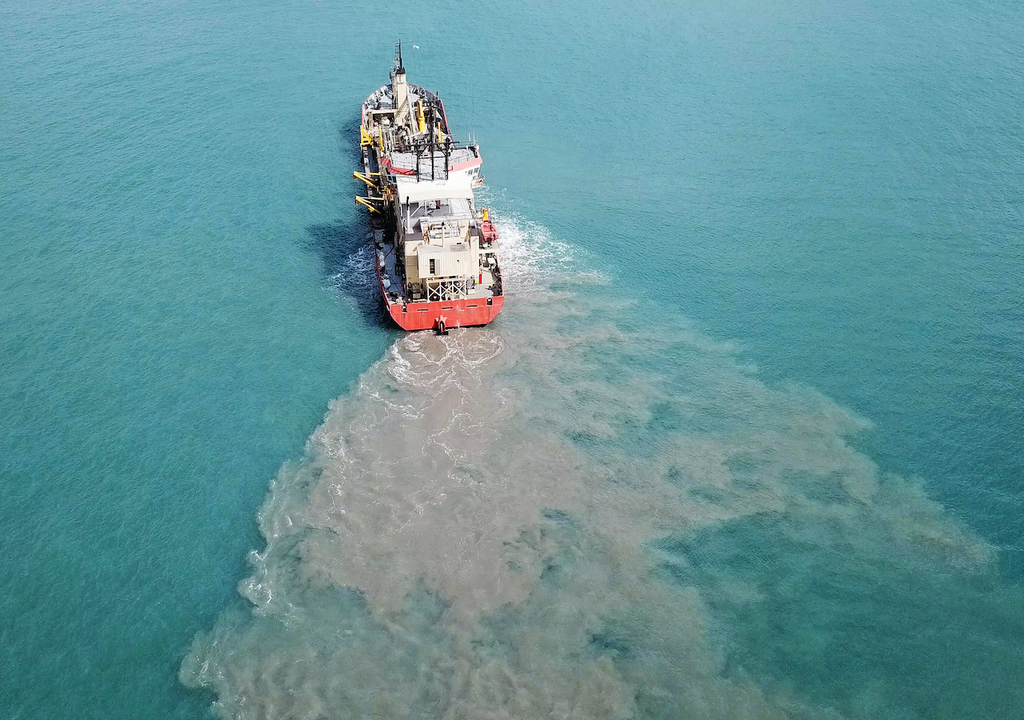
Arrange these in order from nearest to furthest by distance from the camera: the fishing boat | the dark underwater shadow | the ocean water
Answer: the ocean water < the fishing boat < the dark underwater shadow

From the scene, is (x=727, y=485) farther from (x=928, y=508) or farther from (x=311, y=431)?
(x=311, y=431)

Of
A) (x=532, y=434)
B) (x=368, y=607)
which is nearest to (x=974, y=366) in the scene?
(x=532, y=434)

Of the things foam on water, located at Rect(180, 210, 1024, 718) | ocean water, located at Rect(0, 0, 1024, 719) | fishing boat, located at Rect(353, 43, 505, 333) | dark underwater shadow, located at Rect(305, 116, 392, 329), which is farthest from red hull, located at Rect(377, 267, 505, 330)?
dark underwater shadow, located at Rect(305, 116, 392, 329)

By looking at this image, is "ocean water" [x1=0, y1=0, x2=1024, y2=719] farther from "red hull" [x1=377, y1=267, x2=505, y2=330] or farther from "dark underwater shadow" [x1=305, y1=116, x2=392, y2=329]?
"red hull" [x1=377, y1=267, x2=505, y2=330]

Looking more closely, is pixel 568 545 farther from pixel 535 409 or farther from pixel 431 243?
pixel 431 243

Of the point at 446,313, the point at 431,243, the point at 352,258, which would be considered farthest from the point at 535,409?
the point at 352,258

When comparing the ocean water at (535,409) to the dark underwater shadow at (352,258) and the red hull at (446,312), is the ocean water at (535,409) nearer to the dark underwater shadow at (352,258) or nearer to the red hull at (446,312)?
the dark underwater shadow at (352,258)
